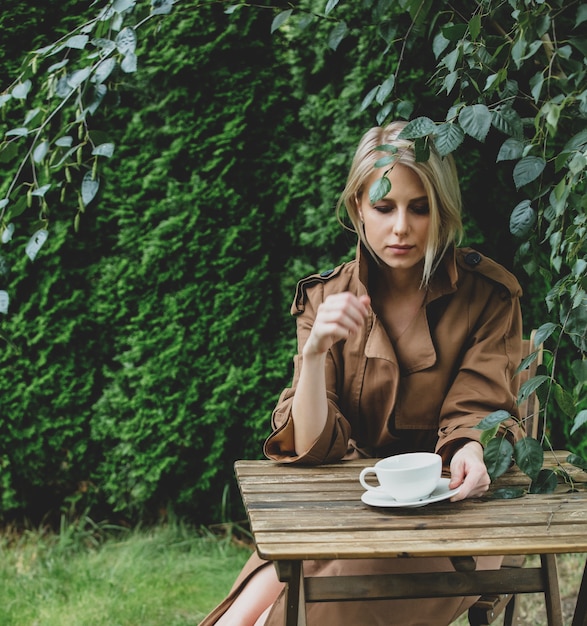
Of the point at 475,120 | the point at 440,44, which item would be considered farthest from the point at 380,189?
the point at 440,44

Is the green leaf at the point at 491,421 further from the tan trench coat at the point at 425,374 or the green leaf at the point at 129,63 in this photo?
the green leaf at the point at 129,63

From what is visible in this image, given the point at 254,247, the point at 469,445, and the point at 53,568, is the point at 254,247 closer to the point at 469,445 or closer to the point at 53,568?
the point at 53,568

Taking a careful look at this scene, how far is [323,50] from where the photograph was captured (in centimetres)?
361

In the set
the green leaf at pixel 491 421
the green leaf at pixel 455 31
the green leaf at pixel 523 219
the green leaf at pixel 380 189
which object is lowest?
the green leaf at pixel 491 421

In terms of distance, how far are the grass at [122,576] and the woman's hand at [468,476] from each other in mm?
1629

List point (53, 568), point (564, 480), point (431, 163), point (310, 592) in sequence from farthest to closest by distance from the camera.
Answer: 1. point (53, 568)
2. point (431, 163)
3. point (564, 480)
4. point (310, 592)

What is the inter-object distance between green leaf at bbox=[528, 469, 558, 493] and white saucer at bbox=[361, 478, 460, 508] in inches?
7.0

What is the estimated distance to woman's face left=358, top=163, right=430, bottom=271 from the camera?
7.02 ft

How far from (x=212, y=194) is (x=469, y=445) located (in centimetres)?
210

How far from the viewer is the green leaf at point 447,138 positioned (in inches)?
66.4

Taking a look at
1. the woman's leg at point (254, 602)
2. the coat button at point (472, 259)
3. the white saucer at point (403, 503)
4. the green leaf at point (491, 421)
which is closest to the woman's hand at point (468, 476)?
the white saucer at point (403, 503)

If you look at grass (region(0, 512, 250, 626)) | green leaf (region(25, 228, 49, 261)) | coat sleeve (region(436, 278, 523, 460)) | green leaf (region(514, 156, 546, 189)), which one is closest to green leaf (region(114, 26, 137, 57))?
green leaf (region(25, 228, 49, 261))

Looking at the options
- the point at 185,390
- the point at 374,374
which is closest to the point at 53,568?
the point at 185,390

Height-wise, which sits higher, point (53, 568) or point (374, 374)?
point (374, 374)
